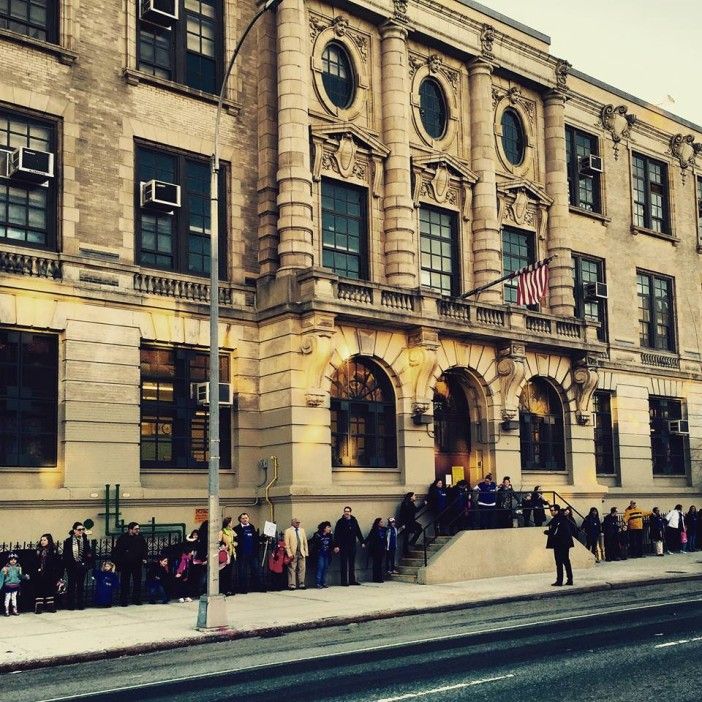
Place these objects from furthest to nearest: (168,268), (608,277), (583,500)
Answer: (608,277) < (583,500) < (168,268)

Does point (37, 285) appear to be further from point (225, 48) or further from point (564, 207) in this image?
point (564, 207)

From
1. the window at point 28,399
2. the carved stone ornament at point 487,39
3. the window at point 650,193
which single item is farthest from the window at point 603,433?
the window at point 28,399

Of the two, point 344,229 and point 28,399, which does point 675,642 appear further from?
point 344,229

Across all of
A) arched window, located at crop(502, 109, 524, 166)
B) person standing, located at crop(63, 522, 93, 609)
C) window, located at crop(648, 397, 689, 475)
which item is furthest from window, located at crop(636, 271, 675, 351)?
person standing, located at crop(63, 522, 93, 609)

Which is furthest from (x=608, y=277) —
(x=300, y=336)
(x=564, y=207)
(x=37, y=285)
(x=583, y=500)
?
(x=37, y=285)

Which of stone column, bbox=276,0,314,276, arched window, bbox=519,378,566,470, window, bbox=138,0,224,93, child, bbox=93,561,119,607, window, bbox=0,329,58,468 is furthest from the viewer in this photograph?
arched window, bbox=519,378,566,470

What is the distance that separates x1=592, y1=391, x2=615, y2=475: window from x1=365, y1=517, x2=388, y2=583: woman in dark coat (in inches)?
518

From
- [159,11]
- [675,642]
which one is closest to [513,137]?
[159,11]

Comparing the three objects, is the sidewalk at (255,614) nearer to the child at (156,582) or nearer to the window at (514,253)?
the child at (156,582)

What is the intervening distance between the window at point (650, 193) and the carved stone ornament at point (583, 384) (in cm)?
943

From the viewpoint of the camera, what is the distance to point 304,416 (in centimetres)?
2683

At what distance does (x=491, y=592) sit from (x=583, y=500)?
11076 millimetres

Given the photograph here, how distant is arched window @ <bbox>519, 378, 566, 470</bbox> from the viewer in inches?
1308

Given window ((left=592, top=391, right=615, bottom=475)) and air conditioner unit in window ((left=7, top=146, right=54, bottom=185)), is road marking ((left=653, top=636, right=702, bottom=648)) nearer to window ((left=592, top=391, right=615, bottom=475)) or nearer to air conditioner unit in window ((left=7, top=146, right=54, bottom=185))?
air conditioner unit in window ((left=7, top=146, right=54, bottom=185))
